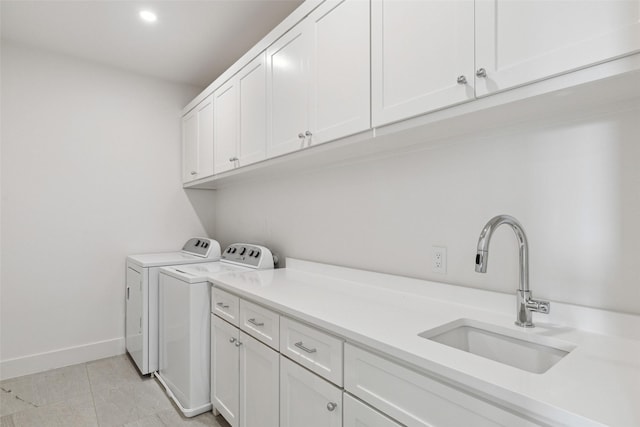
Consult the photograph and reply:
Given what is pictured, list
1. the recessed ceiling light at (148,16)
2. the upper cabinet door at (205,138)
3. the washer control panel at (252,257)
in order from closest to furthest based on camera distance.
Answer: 1. the recessed ceiling light at (148,16)
2. the washer control panel at (252,257)
3. the upper cabinet door at (205,138)

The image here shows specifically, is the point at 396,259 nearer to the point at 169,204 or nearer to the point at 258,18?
the point at 258,18

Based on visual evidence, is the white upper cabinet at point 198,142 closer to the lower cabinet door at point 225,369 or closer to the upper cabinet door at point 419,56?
the lower cabinet door at point 225,369

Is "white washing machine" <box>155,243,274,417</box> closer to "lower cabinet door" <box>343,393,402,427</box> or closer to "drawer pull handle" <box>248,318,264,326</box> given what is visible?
"drawer pull handle" <box>248,318,264,326</box>

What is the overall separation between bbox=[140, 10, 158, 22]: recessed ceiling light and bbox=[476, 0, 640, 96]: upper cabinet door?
2072mm

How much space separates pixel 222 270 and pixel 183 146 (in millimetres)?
1599

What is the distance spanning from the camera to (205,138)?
2877 millimetres

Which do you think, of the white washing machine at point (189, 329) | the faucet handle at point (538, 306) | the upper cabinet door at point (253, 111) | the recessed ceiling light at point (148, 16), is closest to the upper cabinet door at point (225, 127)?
the upper cabinet door at point (253, 111)

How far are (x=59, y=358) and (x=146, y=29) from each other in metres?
2.67

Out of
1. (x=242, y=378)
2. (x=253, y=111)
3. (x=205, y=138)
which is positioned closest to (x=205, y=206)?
(x=205, y=138)

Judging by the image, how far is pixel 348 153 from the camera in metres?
1.78

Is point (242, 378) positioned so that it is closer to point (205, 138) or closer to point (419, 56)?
point (419, 56)

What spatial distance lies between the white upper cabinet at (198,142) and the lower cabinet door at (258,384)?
1589 mm

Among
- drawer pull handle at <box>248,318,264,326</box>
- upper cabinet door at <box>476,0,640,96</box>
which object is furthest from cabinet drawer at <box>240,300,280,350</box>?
upper cabinet door at <box>476,0,640,96</box>

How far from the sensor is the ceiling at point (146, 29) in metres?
2.13
